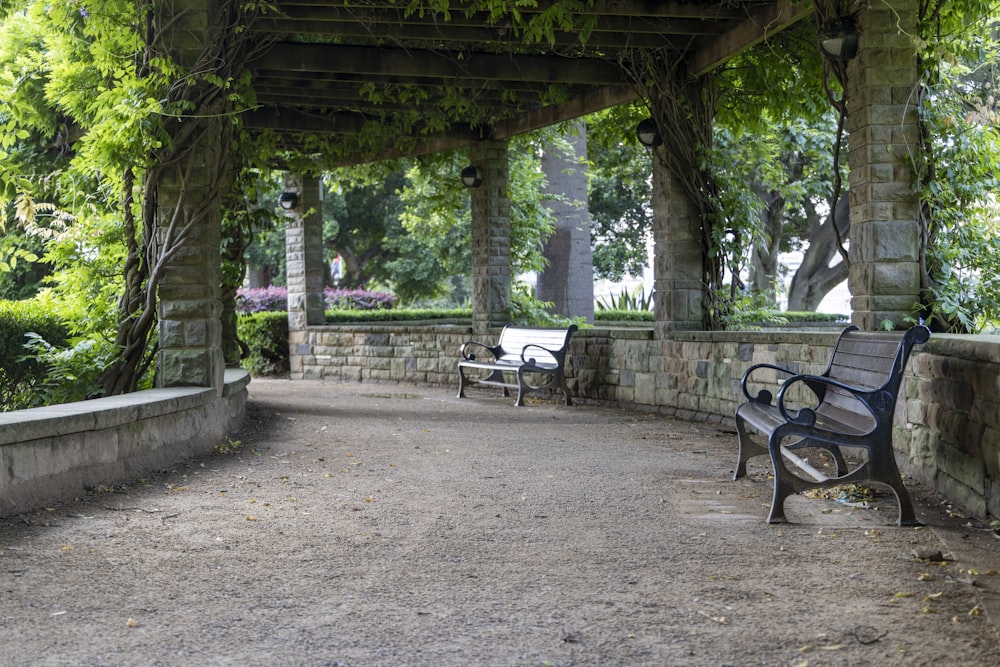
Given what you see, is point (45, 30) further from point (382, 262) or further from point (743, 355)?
point (382, 262)

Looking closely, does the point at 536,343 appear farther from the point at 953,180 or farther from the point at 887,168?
the point at 953,180

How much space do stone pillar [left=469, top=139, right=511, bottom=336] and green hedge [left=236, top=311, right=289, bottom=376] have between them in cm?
377

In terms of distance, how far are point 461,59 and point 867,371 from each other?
546 cm

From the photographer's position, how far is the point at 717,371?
8055 mm

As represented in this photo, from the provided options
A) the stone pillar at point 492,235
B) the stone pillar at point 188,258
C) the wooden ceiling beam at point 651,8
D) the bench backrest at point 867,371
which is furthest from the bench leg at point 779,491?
the stone pillar at point 492,235

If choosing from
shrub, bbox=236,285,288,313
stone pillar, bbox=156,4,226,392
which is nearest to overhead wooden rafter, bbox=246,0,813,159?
stone pillar, bbox=156,4,226,392

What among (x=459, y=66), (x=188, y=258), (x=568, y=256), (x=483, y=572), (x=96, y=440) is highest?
(x=459, y=66)

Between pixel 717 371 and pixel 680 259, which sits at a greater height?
pixel 680 259

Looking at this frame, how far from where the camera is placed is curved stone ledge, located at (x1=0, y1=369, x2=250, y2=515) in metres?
4.30

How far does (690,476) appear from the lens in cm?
559

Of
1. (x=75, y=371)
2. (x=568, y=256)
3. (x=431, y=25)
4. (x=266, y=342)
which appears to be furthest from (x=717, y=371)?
(x=266, y=342)

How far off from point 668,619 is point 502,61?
6931mm

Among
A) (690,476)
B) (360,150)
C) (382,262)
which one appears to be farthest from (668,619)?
(382,262)

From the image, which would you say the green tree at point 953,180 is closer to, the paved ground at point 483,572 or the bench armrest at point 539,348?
the paved ground at point 483,572
